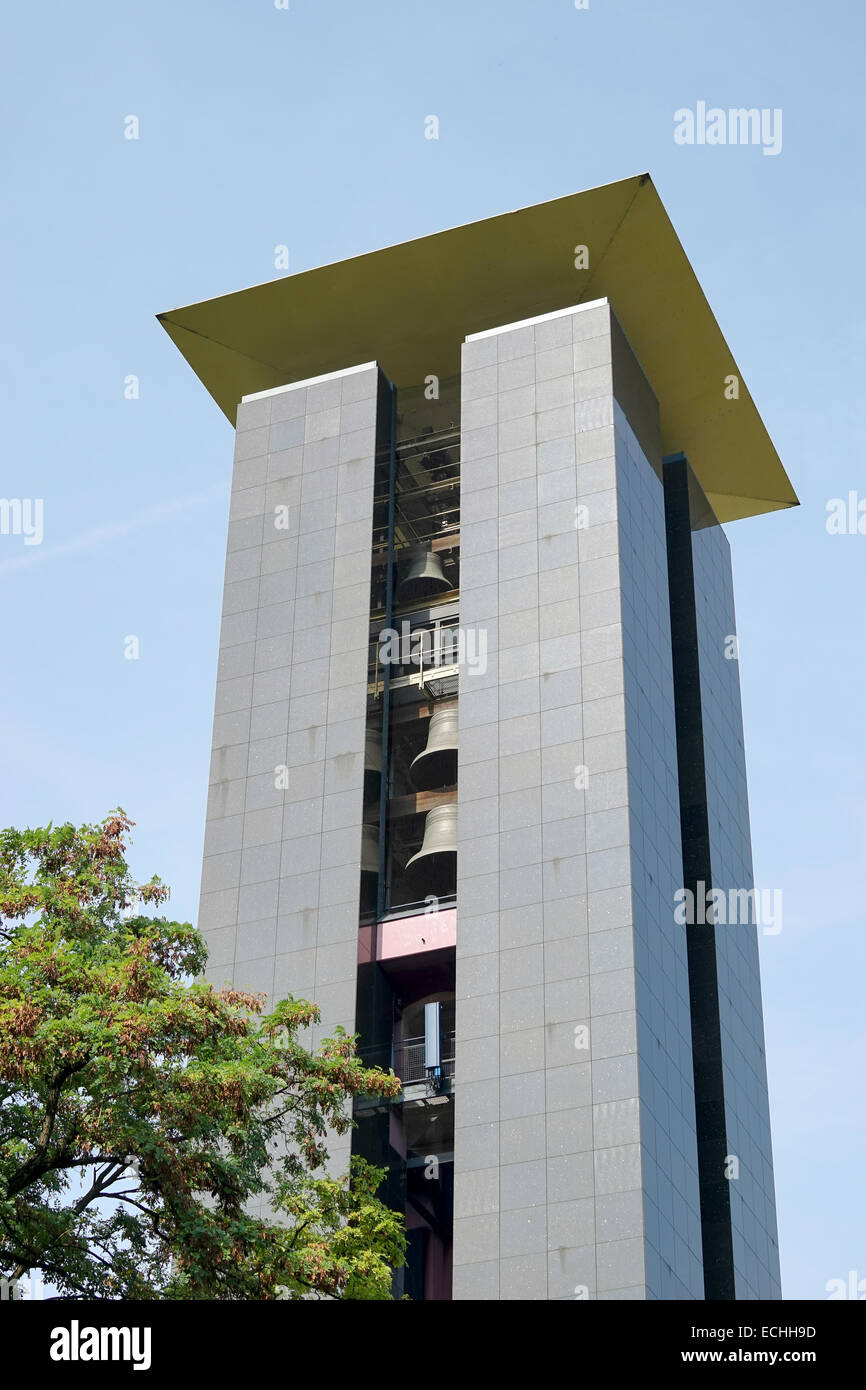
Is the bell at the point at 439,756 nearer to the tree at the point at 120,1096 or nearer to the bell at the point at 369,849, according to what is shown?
the bell at the point at 369,849

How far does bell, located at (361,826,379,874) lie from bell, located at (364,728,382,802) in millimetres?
874

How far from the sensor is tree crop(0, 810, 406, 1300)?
2369 centimetres

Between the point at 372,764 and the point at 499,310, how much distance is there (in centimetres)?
1620

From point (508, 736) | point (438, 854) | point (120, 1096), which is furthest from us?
point (438, 854)

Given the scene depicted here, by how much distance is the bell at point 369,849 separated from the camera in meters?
49.8

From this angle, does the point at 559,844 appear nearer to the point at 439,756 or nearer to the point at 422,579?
the point at 439,756

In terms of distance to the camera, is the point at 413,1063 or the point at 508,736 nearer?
the point at 413,1063

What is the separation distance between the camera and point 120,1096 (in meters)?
24.0

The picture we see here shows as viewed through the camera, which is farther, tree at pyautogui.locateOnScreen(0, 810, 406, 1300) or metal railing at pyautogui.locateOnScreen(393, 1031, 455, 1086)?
metal railing at pyautogui.locateOnScreen(393, 1031, 455, 1086)

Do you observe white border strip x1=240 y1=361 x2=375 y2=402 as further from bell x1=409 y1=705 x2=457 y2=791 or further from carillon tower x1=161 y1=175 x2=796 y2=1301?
bell x1=409 y1=705 x2=457 y2=791

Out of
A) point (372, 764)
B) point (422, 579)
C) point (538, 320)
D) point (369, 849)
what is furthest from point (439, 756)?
point (538, 320)

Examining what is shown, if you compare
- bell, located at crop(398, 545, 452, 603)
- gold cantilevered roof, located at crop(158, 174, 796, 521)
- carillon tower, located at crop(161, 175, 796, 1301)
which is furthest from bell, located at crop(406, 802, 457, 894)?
gold cantilevered roof, located at crop(158, 174, 796, 521)

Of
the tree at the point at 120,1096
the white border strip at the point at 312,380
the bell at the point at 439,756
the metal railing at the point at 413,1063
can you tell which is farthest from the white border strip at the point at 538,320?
the tree at the point at 120,1096
